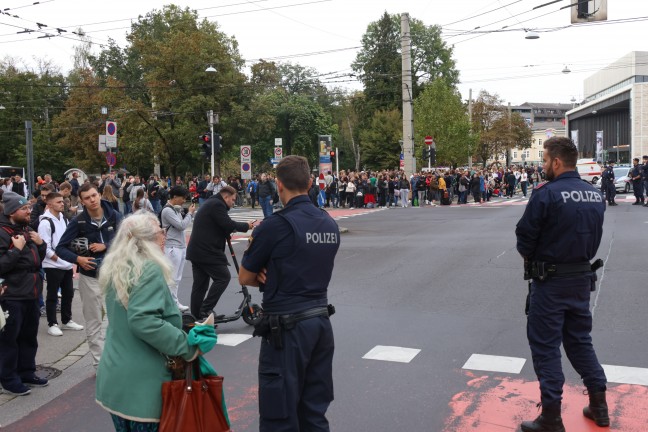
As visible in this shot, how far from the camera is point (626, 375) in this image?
596 cm

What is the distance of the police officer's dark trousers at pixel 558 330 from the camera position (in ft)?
15.2

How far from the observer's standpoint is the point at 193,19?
47625 mm

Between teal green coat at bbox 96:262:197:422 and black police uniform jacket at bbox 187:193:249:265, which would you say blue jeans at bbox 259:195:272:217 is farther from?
teal green coat at bbox 96:262:197:422

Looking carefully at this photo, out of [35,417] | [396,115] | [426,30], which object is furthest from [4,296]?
[426,30]

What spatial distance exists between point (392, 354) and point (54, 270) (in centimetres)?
413

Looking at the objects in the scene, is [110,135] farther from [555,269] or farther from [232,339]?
[555,269]

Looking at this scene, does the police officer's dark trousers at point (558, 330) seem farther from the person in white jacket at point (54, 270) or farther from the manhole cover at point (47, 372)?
the person in white jacket at point (54, 270)

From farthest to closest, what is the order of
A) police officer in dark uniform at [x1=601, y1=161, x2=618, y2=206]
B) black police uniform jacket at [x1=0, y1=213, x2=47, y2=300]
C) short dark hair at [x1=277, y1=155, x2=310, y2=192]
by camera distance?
police officer in dark uniform at [x1=601, y1=161, x2=618, y2=206]
black police uniform jacket at [x1=0, y1=213, x2=47, y2=300]
short dark hair at [x1=277, y1=155, x2=310, y2=192]

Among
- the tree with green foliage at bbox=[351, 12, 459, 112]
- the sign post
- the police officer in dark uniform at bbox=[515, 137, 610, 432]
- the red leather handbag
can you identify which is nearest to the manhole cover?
the red leather handbag

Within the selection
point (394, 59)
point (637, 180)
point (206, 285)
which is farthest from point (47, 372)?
point (394, 59)

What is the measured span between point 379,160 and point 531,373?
6180cm

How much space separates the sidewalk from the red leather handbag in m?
2.58

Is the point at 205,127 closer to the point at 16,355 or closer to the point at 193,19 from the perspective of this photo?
the point at 193,19

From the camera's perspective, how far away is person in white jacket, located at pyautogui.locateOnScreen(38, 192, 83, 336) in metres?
7.98
